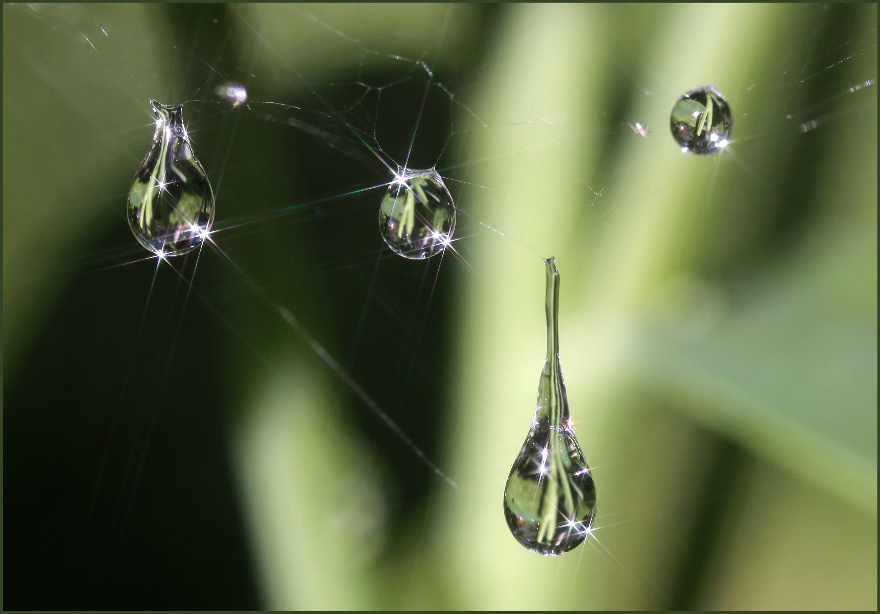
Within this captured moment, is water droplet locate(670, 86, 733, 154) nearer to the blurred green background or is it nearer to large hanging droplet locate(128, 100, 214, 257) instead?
the blurred green background

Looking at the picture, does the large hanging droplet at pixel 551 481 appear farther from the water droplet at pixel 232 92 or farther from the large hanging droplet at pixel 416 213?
the water droplet at pixel 232 92

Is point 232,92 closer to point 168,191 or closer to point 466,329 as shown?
point 168,191

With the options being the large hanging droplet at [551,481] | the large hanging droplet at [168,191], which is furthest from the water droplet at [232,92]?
the large hanging droplet at [551,481]

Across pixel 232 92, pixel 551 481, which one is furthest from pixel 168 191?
pixel 551 481

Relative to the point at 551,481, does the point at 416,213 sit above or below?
above

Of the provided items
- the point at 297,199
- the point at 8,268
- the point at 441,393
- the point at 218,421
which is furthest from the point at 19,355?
the point at 441,393

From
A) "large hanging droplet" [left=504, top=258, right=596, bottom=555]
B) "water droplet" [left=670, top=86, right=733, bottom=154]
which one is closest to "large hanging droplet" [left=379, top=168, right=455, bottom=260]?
"large hanging droplet" [left=504, top=258, right=596, bottom=555]
